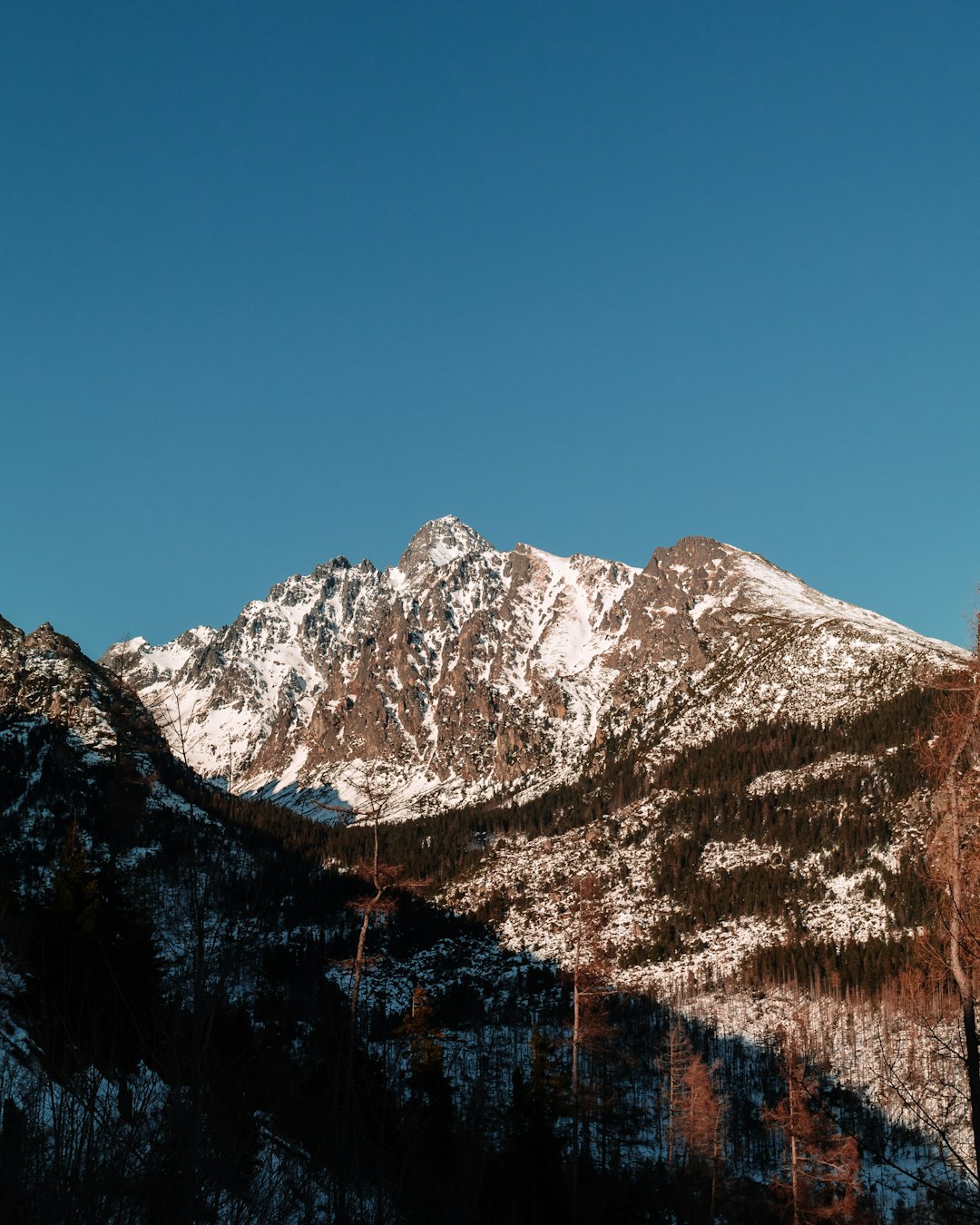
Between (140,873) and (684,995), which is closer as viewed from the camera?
(140,873)

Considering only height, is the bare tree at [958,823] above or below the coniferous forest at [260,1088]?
above

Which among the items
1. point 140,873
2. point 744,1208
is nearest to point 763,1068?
point 744,1208

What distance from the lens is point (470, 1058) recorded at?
139 m

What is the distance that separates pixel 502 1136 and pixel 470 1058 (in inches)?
3726

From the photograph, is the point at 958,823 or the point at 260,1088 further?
the point at 260,1088

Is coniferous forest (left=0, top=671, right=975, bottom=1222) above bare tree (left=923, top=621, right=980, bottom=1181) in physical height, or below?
below

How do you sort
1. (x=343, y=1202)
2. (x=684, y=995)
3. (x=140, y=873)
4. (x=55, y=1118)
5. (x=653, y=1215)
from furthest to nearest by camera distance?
1. (x=684, y=995)
2. (x=653, y=1215)
3. (x=140, y=873)
4. (x=343, y=1202)
5. (x=55, y=1118)

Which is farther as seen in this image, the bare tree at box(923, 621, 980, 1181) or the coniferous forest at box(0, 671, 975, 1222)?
the bare tree at box(923, 621, 980, 1181)

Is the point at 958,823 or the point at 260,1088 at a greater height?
the point at 958,823

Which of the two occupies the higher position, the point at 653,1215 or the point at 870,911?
the point at 870,911

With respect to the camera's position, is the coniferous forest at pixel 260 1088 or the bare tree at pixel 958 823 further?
the bare tree at pixel 958 823

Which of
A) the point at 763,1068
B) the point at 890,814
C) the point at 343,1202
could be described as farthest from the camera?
the point at 890,814

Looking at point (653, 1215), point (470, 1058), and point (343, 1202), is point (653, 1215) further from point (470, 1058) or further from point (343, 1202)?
point (470, 1058)

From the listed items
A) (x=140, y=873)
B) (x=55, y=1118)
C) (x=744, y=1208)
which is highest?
(x=140, y=873)
